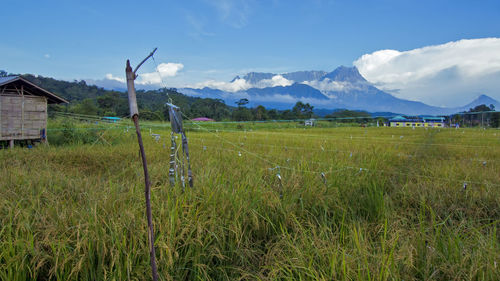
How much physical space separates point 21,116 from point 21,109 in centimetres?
23

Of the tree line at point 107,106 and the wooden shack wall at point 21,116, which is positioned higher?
the tree line at point 107,106

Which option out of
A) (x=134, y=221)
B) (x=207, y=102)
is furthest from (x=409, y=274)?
(x=207, y=102)

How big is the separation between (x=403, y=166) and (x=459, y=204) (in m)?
1.75

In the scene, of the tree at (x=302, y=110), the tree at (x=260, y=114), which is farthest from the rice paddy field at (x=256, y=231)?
the tree at (x=302, y=110)

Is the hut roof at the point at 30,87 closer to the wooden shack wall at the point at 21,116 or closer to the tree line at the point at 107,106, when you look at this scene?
the wooden shack wall at the point at 21,116

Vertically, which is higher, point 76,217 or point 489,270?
point 76,217

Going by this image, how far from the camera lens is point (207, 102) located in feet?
125

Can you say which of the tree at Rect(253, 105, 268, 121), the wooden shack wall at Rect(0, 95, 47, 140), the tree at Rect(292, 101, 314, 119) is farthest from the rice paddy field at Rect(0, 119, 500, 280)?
the tree at Rect(292, 101, 314, 119)

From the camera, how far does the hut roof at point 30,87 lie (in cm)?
713

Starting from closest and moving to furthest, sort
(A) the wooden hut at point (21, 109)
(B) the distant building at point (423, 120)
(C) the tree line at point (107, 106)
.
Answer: (B) the distant building at point (423, 120) → (A) the wooden hut at point (21, 109) → (C) the tree line at point (107, 106)

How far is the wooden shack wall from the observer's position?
23.8 feet

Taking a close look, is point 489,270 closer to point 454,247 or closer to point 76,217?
point 454,247

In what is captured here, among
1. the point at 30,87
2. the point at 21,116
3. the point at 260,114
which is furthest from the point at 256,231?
the point at 260,114

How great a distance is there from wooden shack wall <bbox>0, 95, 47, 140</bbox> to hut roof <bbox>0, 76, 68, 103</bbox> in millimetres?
202
